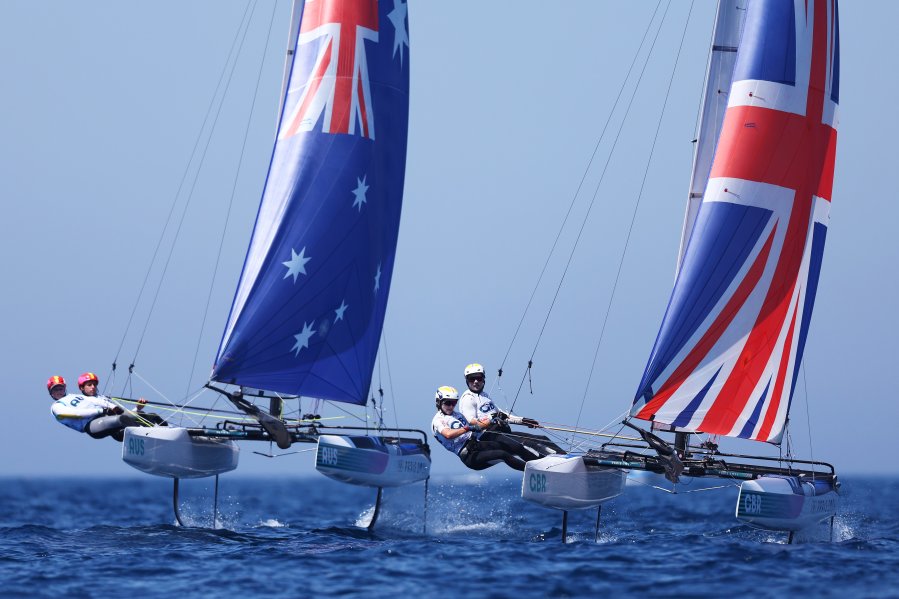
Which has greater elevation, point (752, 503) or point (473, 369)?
point (473, 369)

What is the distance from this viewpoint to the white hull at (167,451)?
1812 cm

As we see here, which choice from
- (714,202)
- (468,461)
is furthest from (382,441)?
(714,202)

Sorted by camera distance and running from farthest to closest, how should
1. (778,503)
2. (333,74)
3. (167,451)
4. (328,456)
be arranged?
(333,74) → (167,451) → (328,456) → (778,503)

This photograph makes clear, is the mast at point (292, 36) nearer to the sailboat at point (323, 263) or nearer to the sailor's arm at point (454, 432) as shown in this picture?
the sailboat at point (323, 263)

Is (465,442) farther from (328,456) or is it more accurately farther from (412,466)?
(328,456)

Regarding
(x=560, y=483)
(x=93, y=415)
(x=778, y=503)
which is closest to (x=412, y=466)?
(x=560, y=483)

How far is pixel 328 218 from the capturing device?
19.3 meters

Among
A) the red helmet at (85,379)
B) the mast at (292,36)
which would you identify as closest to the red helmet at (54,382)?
the red helmet at (85,379)

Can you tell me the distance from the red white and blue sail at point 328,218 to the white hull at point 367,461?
59.0 inches

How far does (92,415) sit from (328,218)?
4.27m

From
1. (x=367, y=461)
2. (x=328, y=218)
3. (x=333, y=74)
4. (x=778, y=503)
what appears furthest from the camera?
(x=333, y=74)

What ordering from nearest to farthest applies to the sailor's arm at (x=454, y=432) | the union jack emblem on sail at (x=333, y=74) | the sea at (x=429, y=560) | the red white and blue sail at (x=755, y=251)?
1. the sea at (x=429, y=560)
2. the red white and blue sail at (x=755, y=251)
3. the sailor's arm at (x=454, y=432)
4. the union jack emblem on sail at (x=333, y=74)

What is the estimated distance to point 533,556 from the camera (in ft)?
51.2

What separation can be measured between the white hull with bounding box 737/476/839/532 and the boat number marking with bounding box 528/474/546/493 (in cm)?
242
